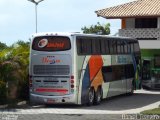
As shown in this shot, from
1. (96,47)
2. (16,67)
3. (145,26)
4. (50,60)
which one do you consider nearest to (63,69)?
(50,60)

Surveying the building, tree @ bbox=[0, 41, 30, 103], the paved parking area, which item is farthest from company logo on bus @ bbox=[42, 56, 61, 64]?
the building

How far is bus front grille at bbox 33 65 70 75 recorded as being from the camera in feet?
77.6

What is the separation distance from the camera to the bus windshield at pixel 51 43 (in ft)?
77.8

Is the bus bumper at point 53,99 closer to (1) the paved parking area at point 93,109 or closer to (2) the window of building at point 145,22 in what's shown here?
(1) the paved parking area at point 93,109

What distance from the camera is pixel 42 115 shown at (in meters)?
19.9

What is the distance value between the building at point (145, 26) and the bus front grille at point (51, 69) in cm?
1603

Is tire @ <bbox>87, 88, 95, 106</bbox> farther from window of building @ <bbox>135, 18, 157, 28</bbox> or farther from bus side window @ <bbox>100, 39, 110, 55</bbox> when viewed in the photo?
window of building @ <bbox>135, 18, 157, 28</bbox>

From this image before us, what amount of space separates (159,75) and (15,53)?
17.1 meters

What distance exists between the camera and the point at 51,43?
78.7 feet

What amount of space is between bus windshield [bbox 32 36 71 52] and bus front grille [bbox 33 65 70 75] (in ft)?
2.36

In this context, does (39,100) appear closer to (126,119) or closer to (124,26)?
(126,119)

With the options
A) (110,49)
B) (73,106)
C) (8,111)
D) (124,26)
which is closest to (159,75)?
(124,26)

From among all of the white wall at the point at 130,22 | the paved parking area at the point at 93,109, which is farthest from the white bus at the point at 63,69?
the white wall at the point at 130,22

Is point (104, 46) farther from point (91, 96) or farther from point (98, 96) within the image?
point (91, 96)
